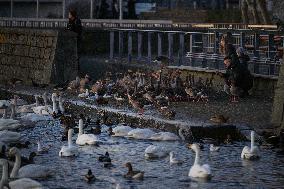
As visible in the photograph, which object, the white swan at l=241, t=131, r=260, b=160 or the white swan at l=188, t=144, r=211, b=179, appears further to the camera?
the white swan at l=241, t=131, r=260, b=160

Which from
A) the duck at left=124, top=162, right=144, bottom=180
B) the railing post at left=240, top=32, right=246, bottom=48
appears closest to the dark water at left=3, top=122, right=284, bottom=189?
the duck at left=124, top=162, right=144, bottom=180

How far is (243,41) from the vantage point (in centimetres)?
3216

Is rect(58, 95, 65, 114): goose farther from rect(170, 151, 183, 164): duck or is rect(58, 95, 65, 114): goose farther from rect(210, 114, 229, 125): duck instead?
rect(170, 151, 183, 164): duck

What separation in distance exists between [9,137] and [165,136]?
3.52 metres

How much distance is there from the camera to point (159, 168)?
20891 mm

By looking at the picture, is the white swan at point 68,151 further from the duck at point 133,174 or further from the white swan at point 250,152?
the white swan at point 250,152

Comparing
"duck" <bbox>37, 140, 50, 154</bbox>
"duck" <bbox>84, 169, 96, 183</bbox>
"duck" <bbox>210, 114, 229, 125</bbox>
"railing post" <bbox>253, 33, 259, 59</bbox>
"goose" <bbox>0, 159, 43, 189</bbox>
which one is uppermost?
"railing post" <bbox>253, 33, 259, 59</bbox>

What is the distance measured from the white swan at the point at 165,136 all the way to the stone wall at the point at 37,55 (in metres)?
14.1

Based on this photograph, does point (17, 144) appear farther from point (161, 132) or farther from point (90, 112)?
point (90, 112)

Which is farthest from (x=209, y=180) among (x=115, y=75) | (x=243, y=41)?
(x=115, y=75)

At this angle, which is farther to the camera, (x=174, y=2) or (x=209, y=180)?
(x=174, y=2)

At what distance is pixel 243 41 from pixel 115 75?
22.3 ft

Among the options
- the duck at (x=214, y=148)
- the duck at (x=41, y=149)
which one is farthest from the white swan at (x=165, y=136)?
the duck at (x=41, y=149)

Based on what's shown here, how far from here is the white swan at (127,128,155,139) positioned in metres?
24.3
